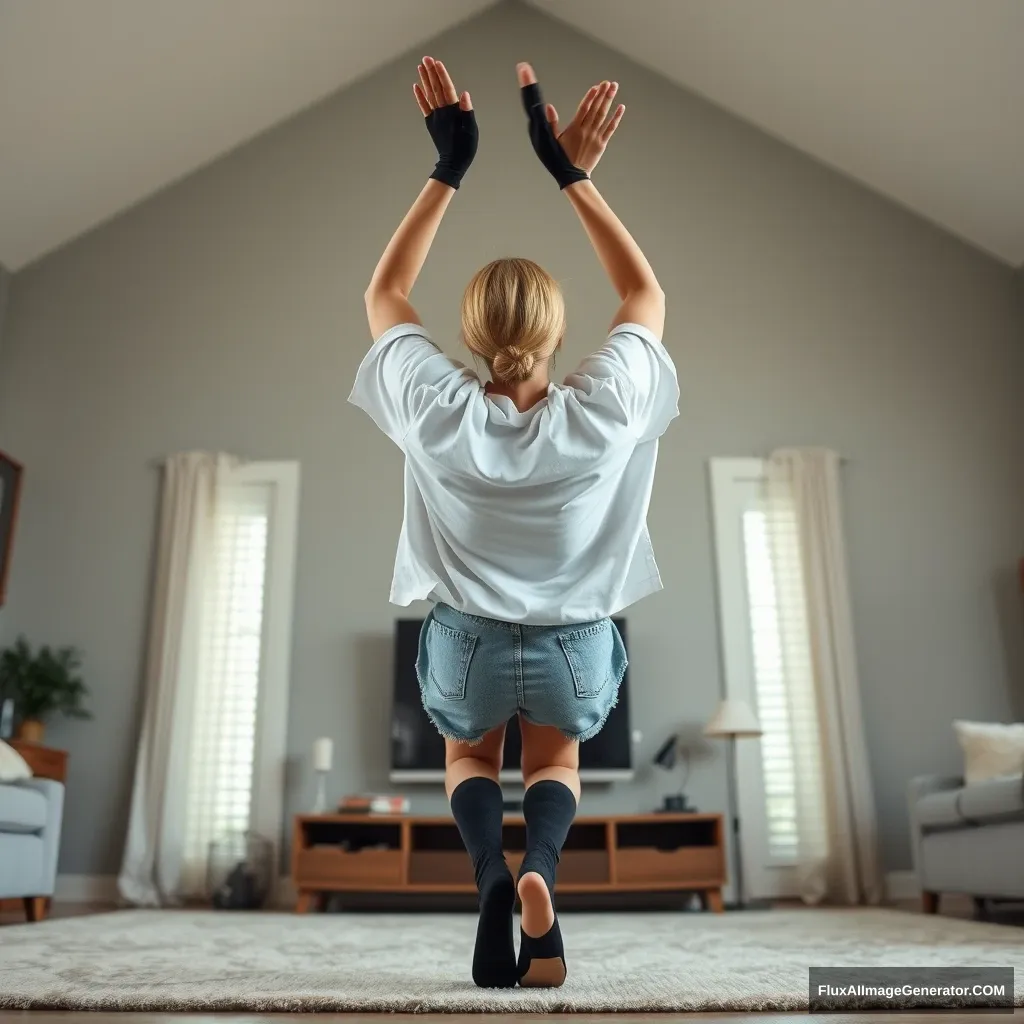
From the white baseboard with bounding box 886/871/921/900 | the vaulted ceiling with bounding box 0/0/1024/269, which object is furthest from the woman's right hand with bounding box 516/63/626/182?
the white baseboard with bounding box 886/871/921/900

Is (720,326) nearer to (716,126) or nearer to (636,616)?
(716,126)

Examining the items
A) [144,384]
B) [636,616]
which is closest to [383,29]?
[144,384]

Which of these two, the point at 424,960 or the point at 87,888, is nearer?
the point at 424,960

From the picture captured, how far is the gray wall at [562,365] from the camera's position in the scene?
5.25 m

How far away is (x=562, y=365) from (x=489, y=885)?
450 cm

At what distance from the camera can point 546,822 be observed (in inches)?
58.2

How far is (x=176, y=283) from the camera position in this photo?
19.6 feet

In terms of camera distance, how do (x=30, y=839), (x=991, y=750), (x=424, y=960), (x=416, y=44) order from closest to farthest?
1. (x=424, y=960)
2. (x=30, y=839)
3. (x=991, y=750)
4. (x=416, y=44)

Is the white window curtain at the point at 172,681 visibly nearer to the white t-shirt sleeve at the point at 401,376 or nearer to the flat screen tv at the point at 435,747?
the flat screen tv at the point at 435,747

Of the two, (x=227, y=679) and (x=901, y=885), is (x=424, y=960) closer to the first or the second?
(x=227, y=679)

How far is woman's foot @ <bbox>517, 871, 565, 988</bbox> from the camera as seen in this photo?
53.2 inches

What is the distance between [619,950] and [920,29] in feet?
14.3

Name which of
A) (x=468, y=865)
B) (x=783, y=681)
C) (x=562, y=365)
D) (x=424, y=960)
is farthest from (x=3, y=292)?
(x=424, y=960)

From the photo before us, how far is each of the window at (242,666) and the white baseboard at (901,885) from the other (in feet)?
9.68
